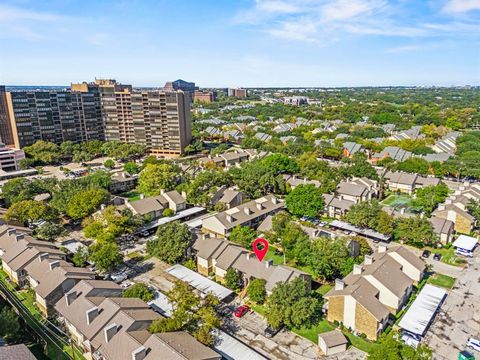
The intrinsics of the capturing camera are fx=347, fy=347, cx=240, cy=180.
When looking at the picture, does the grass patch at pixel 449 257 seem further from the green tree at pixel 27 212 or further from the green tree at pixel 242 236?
the green tree at pixel 27 212

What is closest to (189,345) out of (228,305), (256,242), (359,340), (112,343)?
(112,343)

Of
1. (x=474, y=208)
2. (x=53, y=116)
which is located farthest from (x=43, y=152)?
(x=474, y=208)

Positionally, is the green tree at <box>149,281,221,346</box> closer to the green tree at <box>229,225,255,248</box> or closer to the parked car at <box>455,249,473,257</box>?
the green tree at <box>229,225,255,248</box>

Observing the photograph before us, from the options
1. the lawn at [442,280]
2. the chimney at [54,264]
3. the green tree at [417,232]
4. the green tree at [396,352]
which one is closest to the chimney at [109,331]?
the chimney at [54,264]

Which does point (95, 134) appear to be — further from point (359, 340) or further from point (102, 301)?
point (359, 340)

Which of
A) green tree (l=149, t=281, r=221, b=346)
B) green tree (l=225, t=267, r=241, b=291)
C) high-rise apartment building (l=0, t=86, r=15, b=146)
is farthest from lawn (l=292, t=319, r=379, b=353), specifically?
high-rise apartment building (l=0, t=86, r=15, b=146)
